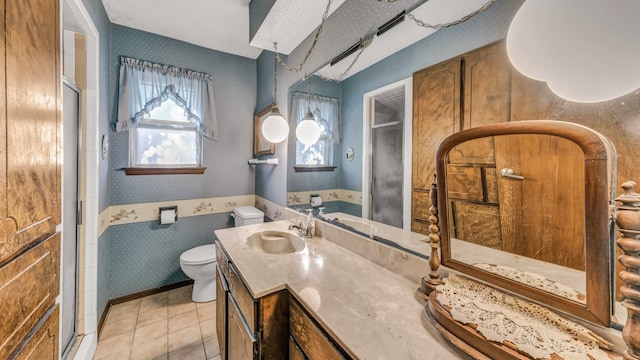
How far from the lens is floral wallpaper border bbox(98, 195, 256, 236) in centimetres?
218

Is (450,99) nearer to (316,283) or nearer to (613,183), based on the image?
(613,183)

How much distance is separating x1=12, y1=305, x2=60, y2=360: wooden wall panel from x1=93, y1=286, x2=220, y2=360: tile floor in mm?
808

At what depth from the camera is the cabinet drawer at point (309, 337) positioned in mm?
719

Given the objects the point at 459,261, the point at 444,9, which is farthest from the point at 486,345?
the point at 444,9

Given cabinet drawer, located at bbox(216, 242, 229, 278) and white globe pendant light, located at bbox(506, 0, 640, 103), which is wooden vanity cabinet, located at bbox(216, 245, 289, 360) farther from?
white globe pendant light, located at bbox(506, 0, 640, 103)

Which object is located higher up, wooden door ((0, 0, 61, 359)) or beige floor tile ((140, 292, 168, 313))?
wooden door ((0, 0, 61, 359))

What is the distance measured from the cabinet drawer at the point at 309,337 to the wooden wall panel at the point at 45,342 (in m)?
0.88

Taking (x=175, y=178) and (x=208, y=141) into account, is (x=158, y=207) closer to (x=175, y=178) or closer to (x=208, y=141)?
(x=175, y=178)

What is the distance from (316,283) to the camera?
0.98 m

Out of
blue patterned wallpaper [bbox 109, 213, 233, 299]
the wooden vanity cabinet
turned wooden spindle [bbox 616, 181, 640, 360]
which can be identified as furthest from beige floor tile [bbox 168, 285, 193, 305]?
turned wooden spindle [bbox 616, 181, 640, 360]

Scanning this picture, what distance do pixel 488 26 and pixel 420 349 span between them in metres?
1.03

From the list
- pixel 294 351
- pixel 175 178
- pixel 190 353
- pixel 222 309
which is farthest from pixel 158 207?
pixel 294 351

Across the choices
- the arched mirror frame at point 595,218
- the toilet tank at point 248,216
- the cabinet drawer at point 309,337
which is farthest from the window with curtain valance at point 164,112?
the arched mirror frame at point 595,218

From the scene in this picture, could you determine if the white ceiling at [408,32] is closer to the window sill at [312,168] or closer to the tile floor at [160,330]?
the window sill at [312,168]
